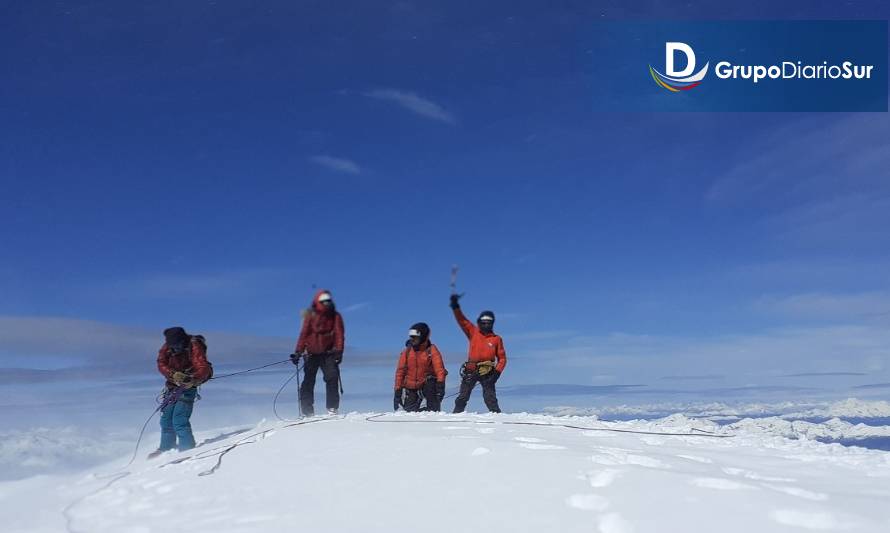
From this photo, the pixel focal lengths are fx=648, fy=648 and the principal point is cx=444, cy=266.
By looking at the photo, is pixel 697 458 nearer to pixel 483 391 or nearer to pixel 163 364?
pixel 483 391

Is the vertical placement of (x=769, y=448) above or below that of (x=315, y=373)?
below

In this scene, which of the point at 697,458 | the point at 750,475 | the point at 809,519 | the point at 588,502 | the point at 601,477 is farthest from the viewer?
the point at 697,458

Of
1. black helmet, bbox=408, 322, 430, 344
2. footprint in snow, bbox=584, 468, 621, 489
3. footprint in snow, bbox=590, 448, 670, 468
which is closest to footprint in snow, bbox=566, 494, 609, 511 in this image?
footprint in snow, bbox=584, 468, 621, 489

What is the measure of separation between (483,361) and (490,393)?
32.9 inches

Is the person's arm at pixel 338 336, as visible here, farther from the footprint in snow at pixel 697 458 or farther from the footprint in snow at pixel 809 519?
the footprint in snow at pixel 809 519

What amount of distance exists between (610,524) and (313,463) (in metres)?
4.39

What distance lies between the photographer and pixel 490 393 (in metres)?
16.0

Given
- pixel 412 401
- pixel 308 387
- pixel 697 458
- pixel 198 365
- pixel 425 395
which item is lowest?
pixel 697 458

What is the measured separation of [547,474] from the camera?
6.60 meters

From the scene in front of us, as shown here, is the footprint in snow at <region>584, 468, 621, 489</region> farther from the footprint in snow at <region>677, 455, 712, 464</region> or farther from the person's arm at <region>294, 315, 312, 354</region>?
the person's arm at <region>294, 315, 312, 354</region>

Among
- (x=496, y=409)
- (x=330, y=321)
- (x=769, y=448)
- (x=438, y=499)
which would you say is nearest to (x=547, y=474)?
(x=438, y=499)

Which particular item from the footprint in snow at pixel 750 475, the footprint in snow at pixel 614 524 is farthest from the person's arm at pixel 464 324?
the footprint in snow at pixel 614 524

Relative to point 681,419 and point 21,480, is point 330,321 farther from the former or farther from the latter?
point 681,419

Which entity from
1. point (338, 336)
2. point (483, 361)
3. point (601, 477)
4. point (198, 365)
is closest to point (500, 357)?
point (483, 361)
